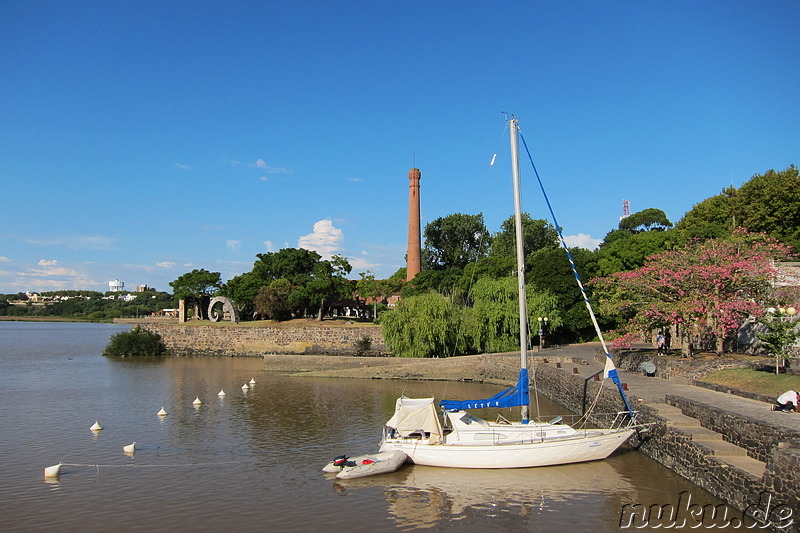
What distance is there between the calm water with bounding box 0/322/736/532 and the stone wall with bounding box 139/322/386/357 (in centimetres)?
2355

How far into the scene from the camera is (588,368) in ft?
86.7

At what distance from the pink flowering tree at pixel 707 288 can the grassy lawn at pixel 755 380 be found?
2.98 meters

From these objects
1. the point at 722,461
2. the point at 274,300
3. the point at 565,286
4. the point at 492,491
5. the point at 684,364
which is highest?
the point at 565,286

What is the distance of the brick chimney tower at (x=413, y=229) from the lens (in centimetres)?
6706

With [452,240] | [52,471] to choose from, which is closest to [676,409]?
[52,471]

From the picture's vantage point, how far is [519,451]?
14.6 meters

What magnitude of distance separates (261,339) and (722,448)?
146ft

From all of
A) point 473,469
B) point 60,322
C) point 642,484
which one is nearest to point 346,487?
point 473,469

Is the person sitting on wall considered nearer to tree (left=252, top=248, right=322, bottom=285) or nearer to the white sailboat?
the white sailboat

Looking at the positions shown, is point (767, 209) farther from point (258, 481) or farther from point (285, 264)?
point (285, 264)

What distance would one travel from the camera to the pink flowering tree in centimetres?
2181

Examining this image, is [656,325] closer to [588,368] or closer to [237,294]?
[588,368]

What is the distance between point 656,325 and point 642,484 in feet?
39.3

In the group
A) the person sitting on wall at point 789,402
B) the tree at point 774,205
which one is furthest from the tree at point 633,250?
the person sitting on wall at point 789,402
